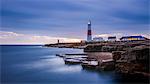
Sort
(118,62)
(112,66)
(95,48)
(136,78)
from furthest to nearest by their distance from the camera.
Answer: (95,48) → (112,66) → (118,62) → (136,78)

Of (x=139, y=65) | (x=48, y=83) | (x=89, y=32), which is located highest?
(x=89, y=32)

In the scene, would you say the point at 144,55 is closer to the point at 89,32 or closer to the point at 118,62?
the point at 118,62

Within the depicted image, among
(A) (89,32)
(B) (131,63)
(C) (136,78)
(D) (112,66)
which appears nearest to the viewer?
(C) (136,78)

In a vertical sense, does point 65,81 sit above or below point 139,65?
below

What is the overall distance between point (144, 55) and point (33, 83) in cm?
1244

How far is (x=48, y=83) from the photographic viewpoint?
2377 cm

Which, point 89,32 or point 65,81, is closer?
point 65,81

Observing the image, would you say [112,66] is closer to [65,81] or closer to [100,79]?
[100,79]

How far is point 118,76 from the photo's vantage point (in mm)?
24531

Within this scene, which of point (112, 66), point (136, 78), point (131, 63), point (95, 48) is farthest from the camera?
point (95, 48)

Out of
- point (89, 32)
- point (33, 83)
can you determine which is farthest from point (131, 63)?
point (89, 32)

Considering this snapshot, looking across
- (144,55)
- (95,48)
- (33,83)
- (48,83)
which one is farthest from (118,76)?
(95,48)

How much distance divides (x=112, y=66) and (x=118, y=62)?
2409 mm

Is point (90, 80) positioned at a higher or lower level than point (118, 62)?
lower
